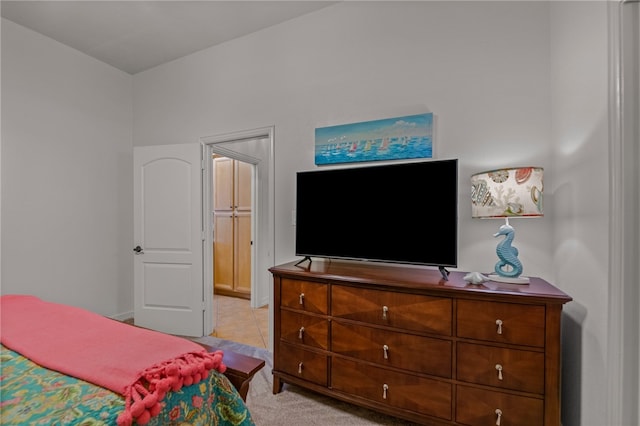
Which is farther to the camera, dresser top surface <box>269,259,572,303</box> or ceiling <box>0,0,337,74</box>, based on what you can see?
ceiling <box>0,0,337,74</box>

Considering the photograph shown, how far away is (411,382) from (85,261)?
3404 mm

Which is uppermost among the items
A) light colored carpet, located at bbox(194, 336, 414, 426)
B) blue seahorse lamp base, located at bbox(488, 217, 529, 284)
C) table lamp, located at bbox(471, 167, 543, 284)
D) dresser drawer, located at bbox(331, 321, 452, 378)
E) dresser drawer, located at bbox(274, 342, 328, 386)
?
table lamp, located at bbox(471, 167, 543, 284)

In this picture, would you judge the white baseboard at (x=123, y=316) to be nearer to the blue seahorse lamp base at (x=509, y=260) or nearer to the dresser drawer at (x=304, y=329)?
the dresser drawer at (x=304, y=329)

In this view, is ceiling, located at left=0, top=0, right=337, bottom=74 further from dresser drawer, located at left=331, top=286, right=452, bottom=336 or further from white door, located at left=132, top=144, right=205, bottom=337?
dresser drawer, located at left=331, top=286, right=452, bottom=336

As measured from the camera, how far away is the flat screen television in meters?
1.70

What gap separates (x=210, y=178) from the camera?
10.1 feet

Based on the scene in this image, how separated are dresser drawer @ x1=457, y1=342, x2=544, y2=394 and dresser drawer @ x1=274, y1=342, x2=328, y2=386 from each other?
2.67 ft

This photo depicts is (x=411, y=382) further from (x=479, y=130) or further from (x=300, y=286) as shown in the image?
(x=479, y=130)

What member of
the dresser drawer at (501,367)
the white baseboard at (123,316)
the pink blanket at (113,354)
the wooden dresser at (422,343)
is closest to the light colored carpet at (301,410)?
the wooden dresser at (422,343)

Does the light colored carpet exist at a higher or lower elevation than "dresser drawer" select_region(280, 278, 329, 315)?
lower

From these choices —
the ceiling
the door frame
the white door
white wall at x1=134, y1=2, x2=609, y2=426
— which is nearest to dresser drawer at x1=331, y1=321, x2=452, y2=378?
white wall at x1=134, y1=2, x2=609, y2=426

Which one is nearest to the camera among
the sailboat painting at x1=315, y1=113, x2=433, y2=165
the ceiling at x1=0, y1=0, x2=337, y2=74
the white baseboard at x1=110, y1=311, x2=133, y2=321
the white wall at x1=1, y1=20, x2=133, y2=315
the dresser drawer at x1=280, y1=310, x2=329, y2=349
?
the dresser drawer at x1=280, y1=310, x2=329, y2=349

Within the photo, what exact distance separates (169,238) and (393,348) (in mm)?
2538

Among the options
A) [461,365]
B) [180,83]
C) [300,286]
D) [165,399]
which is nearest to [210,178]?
[180,83]
